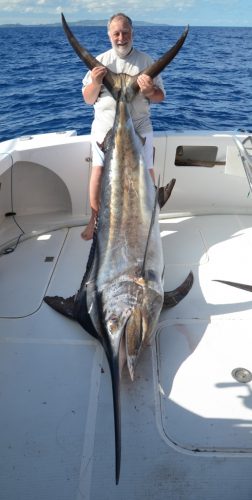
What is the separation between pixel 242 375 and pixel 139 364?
50cm

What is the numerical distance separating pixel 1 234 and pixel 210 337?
1.82m

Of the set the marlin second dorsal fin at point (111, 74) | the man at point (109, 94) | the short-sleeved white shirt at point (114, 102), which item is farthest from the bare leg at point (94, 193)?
the marlin second dorsal fin at point (111, 74)

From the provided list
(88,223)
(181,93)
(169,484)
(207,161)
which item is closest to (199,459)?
(169,484)

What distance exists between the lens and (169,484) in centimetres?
151

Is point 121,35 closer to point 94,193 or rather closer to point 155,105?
point 94,193

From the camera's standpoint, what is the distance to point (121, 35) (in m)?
2.51

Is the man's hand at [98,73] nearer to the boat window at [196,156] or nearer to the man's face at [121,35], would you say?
the man's face at [121,35]

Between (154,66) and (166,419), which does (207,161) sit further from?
(166,419)

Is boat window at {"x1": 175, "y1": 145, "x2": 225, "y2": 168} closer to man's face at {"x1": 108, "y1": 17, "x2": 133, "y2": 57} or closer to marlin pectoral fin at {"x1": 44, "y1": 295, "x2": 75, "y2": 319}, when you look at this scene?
man's face at {"x1": 108, "y1": 17, "x2": 133, "y2": 57}

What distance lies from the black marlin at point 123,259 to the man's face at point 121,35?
217 millimetres

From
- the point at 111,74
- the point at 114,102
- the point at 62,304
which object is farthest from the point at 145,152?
the point at 62,304

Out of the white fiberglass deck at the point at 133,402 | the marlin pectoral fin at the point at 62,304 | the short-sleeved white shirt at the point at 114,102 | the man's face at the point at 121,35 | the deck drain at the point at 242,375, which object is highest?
the man's face at the point at 121,35

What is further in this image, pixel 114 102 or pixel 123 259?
pixel 114 102

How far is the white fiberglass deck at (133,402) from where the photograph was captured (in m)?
1.53
